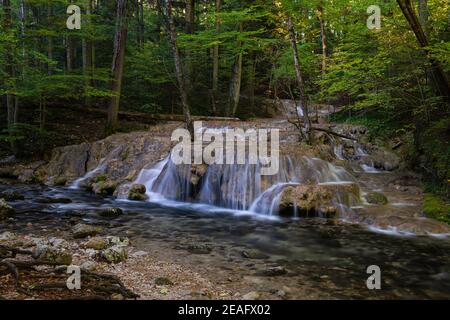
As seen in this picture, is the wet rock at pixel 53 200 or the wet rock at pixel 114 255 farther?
the wet rock at pixel 53 200

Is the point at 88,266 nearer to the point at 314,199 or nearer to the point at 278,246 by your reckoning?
the point at 278,246

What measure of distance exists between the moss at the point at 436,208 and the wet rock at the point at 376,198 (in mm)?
965

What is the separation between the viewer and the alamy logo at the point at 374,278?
5.16 m

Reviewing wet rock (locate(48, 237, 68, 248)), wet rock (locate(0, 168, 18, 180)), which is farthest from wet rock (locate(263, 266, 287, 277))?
wet rock (locate(0, 168, 18, 180))

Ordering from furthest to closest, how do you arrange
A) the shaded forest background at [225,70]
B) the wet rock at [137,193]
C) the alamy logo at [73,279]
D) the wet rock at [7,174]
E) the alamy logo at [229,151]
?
1. the wet rock at [7,174]
2. the wet rock at [137,193]
3. the shaded forest background at [225,70]
4. the alamy logo at [229,151]
5. the alamy logo at [73,279]

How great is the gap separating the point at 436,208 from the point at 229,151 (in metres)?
5.73

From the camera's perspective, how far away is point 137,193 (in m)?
11.5

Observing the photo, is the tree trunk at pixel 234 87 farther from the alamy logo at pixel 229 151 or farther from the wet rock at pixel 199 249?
the wet rock at pixel 199 249

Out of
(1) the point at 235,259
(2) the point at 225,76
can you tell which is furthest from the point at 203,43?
(1) the point at 235,259

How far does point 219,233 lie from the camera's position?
7.87 m

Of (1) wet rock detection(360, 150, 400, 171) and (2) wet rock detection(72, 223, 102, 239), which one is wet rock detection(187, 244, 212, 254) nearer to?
(2) wet rock detection(72, 223, 102, 239)

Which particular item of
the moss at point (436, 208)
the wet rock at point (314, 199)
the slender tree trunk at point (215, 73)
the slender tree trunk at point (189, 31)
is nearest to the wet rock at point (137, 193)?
the wet rock at point (314, 199)

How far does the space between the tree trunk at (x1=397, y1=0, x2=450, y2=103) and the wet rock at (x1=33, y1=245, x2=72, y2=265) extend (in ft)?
29.3
